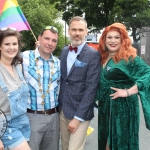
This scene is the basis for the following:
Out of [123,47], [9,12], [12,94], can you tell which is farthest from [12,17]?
[12,94]

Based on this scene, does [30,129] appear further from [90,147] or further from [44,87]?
[90,147]

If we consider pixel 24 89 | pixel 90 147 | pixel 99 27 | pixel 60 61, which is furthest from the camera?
pixel 99 27

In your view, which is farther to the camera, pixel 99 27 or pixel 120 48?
pixel 99 27

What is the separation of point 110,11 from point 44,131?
26750 millimetres

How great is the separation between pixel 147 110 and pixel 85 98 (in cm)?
72

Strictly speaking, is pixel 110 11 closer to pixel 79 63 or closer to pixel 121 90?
pixel 79 63

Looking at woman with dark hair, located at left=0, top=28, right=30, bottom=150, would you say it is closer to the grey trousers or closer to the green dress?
the grey trousers

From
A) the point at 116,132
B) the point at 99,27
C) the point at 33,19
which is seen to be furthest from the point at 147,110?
the point at 99,27

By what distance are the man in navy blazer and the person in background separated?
0.37 feet

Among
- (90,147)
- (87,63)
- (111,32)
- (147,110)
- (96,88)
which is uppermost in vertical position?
(111,32)

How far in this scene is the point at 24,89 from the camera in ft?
9.37

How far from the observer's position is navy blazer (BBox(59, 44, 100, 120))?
3209 mm

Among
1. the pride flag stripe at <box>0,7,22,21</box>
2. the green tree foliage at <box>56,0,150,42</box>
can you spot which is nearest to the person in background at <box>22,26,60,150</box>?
the pride flag stripe at <box>0,7,22,21</box>

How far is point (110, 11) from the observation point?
94.1ft
